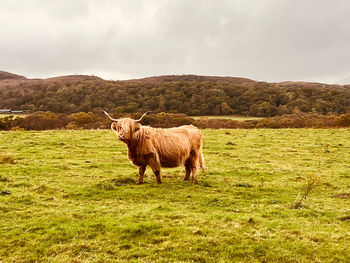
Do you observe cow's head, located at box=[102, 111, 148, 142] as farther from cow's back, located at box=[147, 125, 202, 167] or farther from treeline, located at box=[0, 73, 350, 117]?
treeline, located at box=[0, 73, 350, 117]

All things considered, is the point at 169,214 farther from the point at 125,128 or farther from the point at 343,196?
the point at 343,196

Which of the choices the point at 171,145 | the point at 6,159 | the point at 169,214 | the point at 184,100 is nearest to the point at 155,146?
the point at 171,145

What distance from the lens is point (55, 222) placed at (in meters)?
6.05

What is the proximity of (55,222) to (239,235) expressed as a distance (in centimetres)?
414

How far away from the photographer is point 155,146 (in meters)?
9.93

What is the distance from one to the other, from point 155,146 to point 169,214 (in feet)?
12.1

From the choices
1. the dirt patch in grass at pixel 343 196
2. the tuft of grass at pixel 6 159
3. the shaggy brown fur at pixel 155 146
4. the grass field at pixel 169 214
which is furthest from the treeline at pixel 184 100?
the dirt patch in grass at pixel 343 196

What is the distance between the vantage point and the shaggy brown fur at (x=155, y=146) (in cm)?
945

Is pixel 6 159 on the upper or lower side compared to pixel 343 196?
upper

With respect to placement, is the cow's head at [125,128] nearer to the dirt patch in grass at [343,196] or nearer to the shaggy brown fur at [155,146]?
the shaggy brown fur at [155,146]

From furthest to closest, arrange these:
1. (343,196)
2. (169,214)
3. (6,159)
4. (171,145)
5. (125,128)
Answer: (6,159), (171,145), (125,128), (343,196), (169,214)

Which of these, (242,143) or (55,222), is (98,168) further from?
(242,143)

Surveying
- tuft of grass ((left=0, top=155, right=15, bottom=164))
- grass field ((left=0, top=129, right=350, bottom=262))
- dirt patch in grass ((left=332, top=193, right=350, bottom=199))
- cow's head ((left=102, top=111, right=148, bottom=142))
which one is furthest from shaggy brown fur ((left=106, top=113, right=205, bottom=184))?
tuft of grass ((left=0, top=155, right=15, bottom=164))

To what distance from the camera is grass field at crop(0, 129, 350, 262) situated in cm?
491
